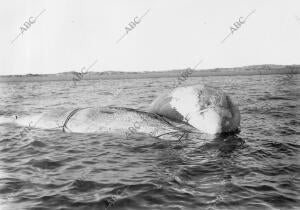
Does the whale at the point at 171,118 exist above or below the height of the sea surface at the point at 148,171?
above

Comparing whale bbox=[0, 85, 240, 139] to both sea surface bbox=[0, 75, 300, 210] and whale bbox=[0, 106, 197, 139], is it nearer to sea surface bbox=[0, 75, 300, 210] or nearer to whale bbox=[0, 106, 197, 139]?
whale bbox=[0, 106, 197, 139]

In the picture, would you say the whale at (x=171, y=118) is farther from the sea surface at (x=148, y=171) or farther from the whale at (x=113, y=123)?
the sea surface at (x=148, y=171)

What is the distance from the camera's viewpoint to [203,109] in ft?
27.3

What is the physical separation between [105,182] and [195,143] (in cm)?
279

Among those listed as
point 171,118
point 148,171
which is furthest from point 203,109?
point 148,171

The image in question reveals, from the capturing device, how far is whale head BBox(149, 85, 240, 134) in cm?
818

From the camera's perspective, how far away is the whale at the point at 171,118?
8.17 meters

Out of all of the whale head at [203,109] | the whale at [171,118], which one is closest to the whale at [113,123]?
the whale at [171,118]

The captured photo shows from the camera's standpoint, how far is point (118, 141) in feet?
25.5

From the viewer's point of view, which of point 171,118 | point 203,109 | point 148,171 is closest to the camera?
point 148,171

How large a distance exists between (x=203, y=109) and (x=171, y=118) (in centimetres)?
87

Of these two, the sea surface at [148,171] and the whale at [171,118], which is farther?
the whale at [171,118]

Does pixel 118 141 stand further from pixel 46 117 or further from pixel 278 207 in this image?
pixel 278 207

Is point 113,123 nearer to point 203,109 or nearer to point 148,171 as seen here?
point 203,109
